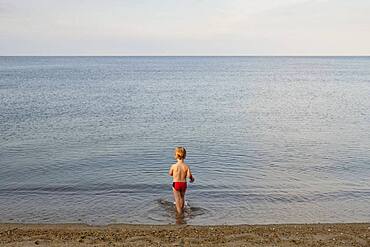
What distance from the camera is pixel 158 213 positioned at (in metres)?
12.2

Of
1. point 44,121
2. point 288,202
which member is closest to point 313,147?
point 288,202

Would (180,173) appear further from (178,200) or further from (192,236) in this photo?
(192,236)

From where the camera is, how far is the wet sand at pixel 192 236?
8602 mm

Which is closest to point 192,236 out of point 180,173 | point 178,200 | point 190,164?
point 180,173

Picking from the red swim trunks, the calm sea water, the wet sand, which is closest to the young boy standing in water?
the red swim trunks

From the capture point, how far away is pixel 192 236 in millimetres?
9062

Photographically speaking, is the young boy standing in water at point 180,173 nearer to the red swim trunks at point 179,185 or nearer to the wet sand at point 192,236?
the red swim trunks at point 179,185

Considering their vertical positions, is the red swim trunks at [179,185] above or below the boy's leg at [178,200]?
above

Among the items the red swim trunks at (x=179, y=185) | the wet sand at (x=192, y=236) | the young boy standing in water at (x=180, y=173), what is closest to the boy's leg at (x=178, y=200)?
the young boy standing in water at (x=180, y=173)

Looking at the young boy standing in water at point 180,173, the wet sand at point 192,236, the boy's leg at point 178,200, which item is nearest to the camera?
the wet sand at point 192,236

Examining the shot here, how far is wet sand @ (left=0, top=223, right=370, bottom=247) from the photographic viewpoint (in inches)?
339

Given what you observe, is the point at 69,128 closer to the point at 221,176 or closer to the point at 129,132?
the point at 129,132

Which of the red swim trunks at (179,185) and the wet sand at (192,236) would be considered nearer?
the wet sand at (192,236)

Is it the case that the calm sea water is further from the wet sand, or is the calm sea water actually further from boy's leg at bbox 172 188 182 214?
the wet sand
